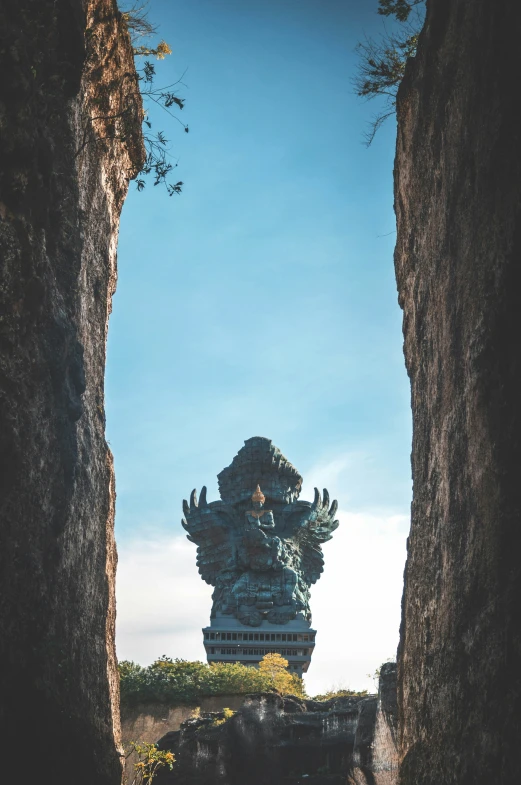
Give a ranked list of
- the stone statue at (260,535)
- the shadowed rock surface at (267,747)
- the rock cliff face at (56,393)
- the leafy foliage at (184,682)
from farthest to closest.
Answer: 1. the stone statue at (260,535)
2. the leafy foliage at (184,682)
3. the shadowed rock surface at (267,747)
4. the rock cliff face at (56,393)

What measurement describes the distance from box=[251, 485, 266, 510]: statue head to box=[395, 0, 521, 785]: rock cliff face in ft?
89.7

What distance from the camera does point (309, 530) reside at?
4106 cm

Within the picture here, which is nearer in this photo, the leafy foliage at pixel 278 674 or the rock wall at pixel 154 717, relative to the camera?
the rock wall at pixel 154 717

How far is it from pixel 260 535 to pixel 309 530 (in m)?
A: 3.18

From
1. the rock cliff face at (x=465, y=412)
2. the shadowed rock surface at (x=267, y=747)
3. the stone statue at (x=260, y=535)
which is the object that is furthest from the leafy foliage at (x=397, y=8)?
the stone statue at (x=260, y=535)

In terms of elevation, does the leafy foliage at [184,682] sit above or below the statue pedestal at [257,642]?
below


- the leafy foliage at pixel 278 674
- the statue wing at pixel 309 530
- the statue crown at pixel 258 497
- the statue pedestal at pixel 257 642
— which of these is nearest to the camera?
the leafy foliage at pixel 278 674

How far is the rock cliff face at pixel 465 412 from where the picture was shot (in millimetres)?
7391

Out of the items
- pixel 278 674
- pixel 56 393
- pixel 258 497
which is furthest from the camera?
pixel 258 497

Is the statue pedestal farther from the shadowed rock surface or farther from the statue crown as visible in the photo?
the shadowed rock surface

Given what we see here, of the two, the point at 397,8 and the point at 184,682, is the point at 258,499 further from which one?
the point at 397,8

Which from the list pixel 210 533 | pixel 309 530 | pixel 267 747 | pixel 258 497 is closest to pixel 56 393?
pixel 267 747

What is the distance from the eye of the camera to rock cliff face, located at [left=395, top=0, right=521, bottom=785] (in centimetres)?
739

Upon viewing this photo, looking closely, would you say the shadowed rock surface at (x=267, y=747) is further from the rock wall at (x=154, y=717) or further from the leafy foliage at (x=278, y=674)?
the leafy foliage at (x=278, y=674)
